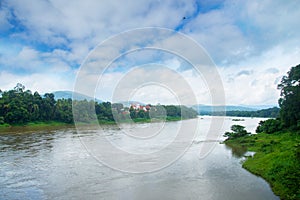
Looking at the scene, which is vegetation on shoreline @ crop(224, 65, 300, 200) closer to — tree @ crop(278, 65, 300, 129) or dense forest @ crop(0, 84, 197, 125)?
tree @ crop(278, 65, 300, 129)

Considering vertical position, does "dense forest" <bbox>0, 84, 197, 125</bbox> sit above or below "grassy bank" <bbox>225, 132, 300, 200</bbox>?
above

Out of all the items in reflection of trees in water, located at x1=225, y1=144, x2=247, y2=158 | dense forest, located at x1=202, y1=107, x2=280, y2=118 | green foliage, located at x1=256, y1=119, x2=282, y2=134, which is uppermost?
dense forest, located at x1=202, y1=107, x2=280, y2=118

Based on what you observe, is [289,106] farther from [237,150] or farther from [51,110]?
[51,110]

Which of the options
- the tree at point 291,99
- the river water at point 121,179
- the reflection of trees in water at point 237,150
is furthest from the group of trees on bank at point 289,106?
the river water at point 121,179

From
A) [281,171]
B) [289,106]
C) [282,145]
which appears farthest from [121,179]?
[289,106]

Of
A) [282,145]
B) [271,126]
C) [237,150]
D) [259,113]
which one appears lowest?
[237,150]

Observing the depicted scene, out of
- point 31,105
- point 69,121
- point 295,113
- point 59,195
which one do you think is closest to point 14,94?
point 31,105

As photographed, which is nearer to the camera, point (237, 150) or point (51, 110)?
point (237, 150)

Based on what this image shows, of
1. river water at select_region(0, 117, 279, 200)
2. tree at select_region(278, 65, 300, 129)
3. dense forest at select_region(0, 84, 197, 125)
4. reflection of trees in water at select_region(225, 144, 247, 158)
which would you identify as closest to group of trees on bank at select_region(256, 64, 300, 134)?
tree at select_region(278, 65, 300, 129)
